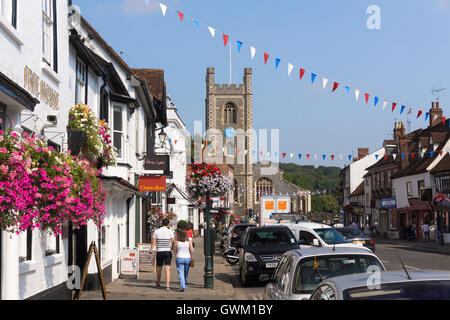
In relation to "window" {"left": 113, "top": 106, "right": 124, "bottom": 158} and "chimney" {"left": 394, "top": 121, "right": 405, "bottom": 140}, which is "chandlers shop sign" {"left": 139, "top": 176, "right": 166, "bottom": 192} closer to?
"window" {"left": 113, "top": 106, "right": 124, "bottom": 158}

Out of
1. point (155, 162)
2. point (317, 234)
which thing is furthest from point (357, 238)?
point (155, 162)

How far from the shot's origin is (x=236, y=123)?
112812 mm

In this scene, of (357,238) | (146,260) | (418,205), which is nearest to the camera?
(146,260)

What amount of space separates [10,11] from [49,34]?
86.3 inches

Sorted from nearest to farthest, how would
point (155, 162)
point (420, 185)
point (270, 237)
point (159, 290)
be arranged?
point (159, 290), point (270, 237), point (155, 162), point (420, 185)

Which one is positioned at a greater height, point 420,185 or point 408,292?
point 420,185

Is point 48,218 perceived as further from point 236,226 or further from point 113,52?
point 236,226

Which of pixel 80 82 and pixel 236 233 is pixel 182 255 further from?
pixel 236 233

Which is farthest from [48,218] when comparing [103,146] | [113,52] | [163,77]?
[163,77]

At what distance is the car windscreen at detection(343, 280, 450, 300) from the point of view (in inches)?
186

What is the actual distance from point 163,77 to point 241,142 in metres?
84.5

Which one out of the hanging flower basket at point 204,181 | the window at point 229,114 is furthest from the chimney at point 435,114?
the window at point 229,114

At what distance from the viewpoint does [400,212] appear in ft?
183

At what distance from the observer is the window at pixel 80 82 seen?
45.8 feet
